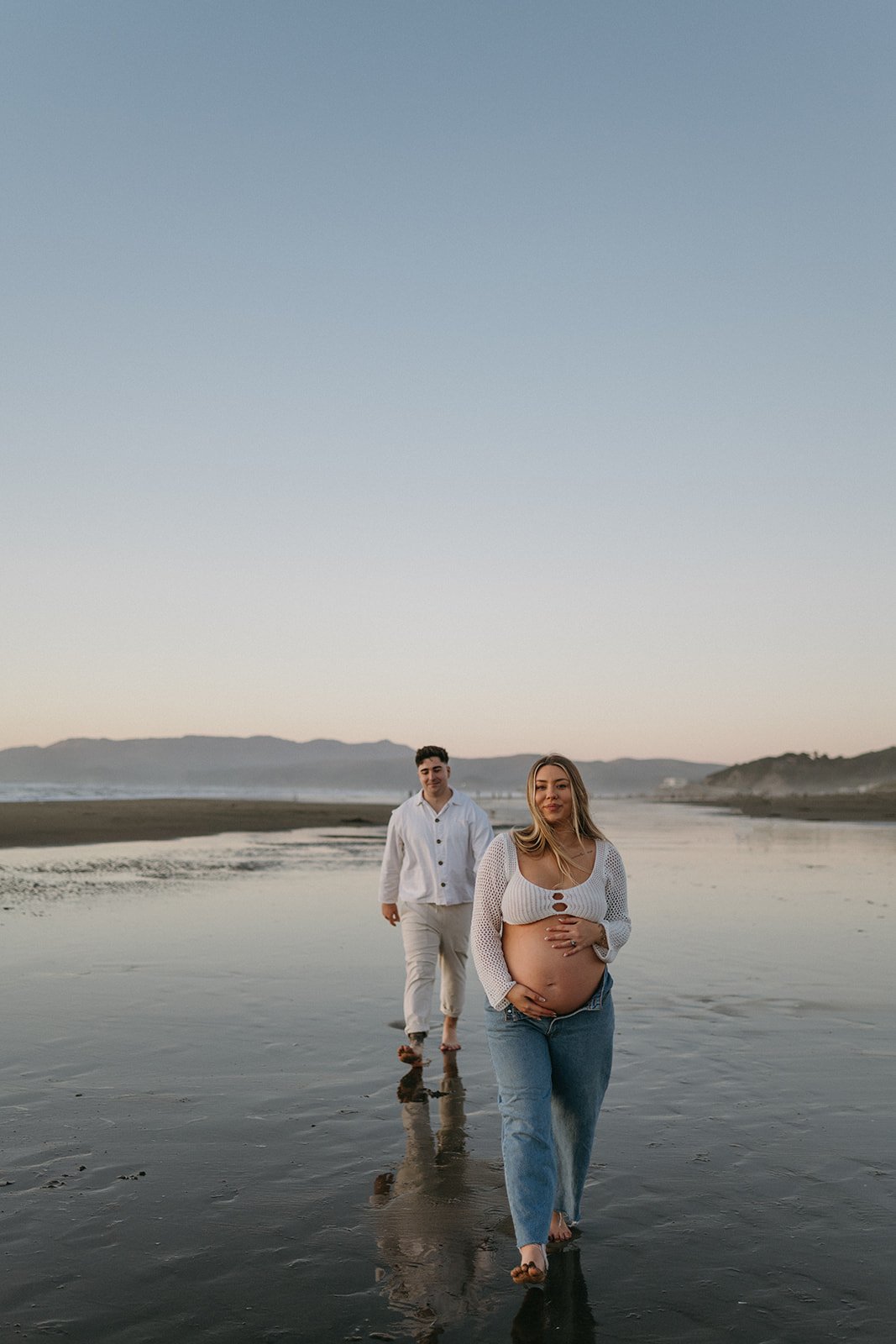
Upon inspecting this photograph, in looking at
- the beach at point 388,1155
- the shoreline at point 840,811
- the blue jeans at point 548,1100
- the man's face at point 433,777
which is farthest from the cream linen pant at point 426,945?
the shoreline at point 840,811

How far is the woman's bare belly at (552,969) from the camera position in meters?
4.65

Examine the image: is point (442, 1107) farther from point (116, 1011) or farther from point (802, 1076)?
point (116, 1011)

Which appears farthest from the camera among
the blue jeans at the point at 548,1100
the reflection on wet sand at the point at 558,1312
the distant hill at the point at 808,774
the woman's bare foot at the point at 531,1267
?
the distant hill at the point at 808,774

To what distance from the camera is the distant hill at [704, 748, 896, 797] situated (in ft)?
386

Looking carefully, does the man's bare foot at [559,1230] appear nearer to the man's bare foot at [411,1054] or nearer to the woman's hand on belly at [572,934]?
the woman's hand on belly at [572,934]

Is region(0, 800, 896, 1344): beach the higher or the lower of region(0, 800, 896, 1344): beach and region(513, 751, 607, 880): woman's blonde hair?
the lower

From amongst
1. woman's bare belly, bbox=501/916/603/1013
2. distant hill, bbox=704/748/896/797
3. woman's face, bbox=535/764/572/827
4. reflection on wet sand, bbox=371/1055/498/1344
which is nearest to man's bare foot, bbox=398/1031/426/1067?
reflection on wet sand, bbox=371/1055/498/1344

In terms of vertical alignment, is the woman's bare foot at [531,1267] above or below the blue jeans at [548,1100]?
below

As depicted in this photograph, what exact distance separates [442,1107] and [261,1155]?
55.8 inches

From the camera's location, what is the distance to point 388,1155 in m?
5.83

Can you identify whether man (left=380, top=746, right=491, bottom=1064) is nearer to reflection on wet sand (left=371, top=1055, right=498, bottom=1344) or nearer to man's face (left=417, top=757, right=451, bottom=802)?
man's face (left=417, top=757, right=451, bottom=802)

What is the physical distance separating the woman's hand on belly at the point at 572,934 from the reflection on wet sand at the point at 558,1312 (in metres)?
1.28

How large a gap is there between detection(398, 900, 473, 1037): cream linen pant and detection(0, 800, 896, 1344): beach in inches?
16.4

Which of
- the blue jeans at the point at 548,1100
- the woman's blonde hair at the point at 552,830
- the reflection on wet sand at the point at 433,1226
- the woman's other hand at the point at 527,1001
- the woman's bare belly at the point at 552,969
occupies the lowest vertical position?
the reflection on wet sand at the point at 433,1226
